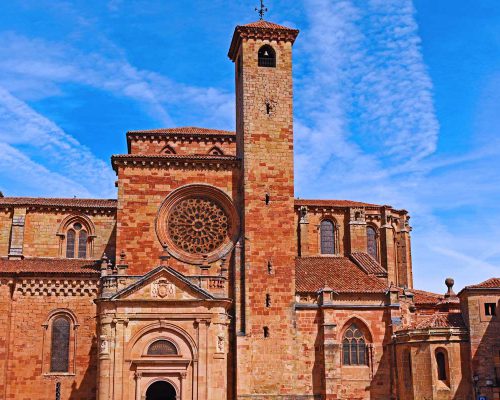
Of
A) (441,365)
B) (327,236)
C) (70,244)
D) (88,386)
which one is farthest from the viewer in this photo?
(327,236)

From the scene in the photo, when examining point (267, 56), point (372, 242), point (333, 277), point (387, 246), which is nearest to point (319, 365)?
point (333, 277)

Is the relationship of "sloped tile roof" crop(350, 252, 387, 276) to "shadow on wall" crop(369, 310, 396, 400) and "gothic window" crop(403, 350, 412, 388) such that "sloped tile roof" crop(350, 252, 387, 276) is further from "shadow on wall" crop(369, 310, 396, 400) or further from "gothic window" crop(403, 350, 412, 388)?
"gothic window" crop(403, 350, 412, 388)

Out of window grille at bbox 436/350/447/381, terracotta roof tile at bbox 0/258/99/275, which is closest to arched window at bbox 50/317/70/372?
terracotta roof tile at bbox 0/258/99/275

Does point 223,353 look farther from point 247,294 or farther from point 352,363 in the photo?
point 352,363

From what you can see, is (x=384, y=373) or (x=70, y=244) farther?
(x=70, y=244)

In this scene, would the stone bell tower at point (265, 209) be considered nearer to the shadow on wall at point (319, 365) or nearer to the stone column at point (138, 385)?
the shadow on wall at point (319, 365)

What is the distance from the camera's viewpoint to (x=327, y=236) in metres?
47.7

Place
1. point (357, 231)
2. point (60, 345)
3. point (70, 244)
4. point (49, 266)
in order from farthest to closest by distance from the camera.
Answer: point (357, 231) < point (70, 244) < point (49, 266) < point (60, 345)

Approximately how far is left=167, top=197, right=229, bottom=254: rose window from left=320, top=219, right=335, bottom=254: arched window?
31.7 feet

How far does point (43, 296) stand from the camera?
39.6 metres

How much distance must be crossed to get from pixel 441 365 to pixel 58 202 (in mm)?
25056

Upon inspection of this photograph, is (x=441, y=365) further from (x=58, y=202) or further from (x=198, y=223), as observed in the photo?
(x=58, y=202)

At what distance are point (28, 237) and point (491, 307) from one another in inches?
1082

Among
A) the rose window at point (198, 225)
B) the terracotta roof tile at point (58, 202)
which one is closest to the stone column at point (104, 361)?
the rose window at point (198, 225)
